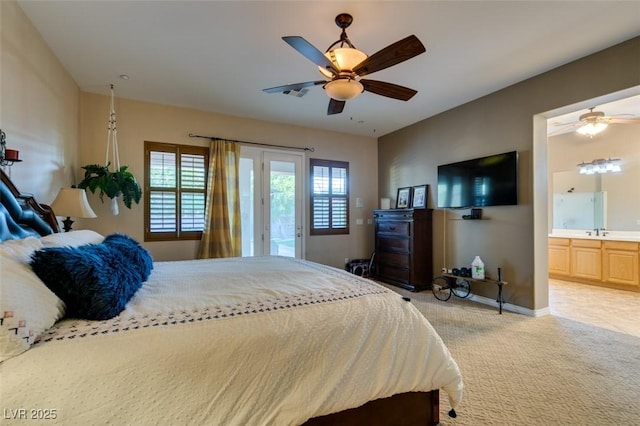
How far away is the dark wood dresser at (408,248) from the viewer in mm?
4617

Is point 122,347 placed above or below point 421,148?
below

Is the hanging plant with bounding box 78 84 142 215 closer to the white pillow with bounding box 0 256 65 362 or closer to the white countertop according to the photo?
the white pillow with bounding box 0 256 65 362

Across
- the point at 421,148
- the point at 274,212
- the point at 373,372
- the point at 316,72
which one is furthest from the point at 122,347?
the point at 421,148

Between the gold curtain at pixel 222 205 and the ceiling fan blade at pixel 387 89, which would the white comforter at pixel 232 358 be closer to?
the ceiling fan blade at pixel 387 89

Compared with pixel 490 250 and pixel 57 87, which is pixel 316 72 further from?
pixel 490 250

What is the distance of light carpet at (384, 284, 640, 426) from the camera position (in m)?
1.79

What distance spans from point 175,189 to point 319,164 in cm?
247

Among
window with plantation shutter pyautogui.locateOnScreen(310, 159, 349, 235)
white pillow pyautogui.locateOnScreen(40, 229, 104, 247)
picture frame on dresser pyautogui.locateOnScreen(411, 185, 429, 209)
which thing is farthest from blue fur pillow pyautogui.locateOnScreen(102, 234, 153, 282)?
picture frame on dresser pyautogui.locateOnScreen(411, 185, 429, 209)

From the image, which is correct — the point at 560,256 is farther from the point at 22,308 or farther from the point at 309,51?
the point at 22,308

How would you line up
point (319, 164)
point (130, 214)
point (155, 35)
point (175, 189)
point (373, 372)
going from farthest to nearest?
point (319, 164), point (175, 189), point (130, 214), point (155, 35), point (373, 372)

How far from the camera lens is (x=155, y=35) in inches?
102

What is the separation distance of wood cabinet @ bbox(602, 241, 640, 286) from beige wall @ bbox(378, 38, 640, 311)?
7.78 feet

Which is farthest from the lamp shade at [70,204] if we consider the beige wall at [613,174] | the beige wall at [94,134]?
the beige wall at [613,174]

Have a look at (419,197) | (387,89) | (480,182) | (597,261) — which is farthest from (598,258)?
(387,89)
